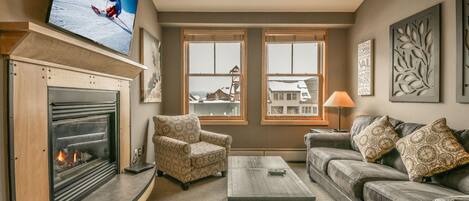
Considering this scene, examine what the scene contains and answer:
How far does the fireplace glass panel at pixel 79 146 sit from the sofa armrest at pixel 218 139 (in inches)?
58.2

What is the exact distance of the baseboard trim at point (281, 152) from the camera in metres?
4.86

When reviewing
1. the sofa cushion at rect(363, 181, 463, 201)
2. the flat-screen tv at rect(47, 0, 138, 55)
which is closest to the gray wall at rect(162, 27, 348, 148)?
the flat-screen tv at rect(47, 0, 138, 55)

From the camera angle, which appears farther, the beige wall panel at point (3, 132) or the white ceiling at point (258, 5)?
the white ceiling at point (258, 5)

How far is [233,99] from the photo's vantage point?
4996mm

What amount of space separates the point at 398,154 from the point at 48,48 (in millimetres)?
2970

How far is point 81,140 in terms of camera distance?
240 centimetres

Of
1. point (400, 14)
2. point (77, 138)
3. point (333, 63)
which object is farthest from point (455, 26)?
point (77, 138)

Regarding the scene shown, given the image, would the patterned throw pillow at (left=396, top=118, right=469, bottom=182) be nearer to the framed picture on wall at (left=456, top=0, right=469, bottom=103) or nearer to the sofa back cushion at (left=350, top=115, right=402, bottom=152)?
the framed picture on wall at (left=456, top=0, right=469, bottom=103)

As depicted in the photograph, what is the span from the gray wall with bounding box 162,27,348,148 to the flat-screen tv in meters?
1.89

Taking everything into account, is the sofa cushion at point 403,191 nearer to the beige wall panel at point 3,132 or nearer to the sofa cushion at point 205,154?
the sofa cushion at point 205,154

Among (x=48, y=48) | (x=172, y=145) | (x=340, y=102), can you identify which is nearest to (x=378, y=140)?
(x=340, y=102)

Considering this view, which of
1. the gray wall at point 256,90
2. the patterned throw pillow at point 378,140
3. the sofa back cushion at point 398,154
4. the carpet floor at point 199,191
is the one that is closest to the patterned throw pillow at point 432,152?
the sofa back cushion at point 398,154

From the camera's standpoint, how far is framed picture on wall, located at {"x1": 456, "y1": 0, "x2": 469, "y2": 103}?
2.46 meters

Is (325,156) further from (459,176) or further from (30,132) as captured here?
(30,132)
